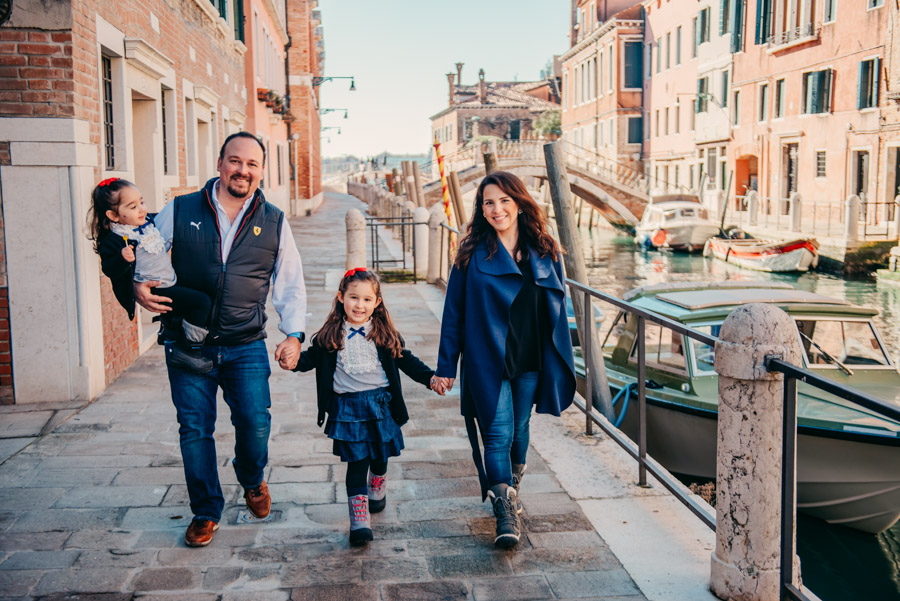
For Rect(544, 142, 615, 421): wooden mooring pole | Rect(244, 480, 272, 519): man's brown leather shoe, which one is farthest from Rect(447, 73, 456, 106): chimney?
Rect(244, 480, 272, 519): man's brown leather shoe

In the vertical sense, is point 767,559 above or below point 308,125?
below

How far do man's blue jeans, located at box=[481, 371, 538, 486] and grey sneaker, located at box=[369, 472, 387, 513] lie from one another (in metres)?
0.53

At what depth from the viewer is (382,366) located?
12.9ft

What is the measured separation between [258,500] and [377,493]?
538 millimetres

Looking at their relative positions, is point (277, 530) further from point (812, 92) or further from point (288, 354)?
point (812, 92)

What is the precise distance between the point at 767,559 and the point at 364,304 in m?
1.85

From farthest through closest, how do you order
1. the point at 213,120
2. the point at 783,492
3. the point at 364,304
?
1. the point at 213,120
2. the point at 364,304
3. the point at 783,492

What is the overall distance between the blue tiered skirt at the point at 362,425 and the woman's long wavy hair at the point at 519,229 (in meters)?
0.69

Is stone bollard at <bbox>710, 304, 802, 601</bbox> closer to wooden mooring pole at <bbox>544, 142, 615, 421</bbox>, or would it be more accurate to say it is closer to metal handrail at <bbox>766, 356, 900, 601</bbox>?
metal handrail at <bbox>766, 356, 900, 601</bbox>

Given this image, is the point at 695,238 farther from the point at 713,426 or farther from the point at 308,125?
the point at 713,426

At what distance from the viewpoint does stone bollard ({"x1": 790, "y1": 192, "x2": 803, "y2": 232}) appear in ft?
92.8

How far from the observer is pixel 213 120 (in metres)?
13.9

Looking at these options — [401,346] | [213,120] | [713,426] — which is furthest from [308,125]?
[401,346]

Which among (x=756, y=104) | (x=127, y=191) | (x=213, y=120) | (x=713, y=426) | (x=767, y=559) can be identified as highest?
(x=756, y=104)
